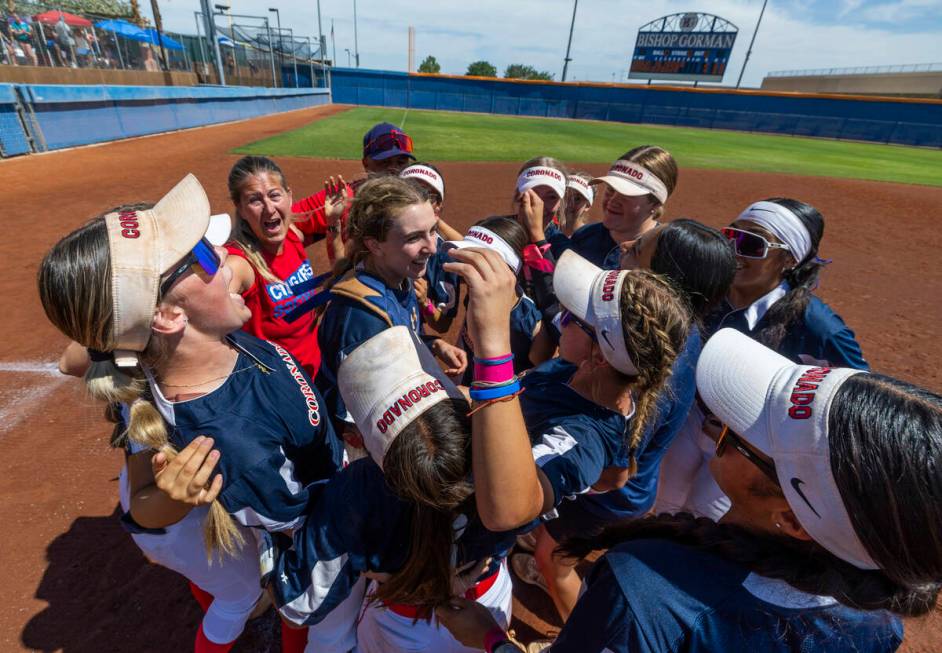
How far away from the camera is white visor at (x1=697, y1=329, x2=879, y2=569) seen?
0.96 m

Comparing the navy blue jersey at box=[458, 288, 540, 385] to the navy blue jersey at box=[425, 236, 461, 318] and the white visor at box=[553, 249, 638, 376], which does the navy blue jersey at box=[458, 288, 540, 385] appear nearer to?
the navy blue jersey at box=[425, 236, 461, 318]

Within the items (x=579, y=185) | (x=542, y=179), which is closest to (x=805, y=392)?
(x=542, y=179)

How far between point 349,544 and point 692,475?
2.33 metres

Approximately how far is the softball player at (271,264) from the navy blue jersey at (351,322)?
1.27 feet

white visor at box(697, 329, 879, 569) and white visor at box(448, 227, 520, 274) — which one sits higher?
white visor at box(697, 329, 879, 569)

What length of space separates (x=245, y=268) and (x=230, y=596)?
183cm

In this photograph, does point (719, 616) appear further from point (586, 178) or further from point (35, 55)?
point (35, 55)

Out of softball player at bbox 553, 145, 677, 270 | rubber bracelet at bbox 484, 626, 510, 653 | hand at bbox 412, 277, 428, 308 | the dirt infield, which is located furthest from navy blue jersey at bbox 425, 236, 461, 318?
rubber bracelet at bbox 484, 626, 510, 653

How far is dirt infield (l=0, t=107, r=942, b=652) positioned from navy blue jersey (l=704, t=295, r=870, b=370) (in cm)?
192

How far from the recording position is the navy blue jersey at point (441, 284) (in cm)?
352

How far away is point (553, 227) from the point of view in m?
4.31

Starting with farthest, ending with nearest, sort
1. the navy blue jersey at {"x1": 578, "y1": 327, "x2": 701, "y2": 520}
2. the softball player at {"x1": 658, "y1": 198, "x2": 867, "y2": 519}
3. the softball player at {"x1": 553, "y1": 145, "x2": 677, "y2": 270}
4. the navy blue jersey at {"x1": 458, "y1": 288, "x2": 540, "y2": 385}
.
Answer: the softball player at {"x1": 553, "y1": 145, "x2": 677, "y2": 270}, the navy blue jersey at {"x1": 458, "y1": 288, "x2": 540, "y2": 385}, the softball player at {"x1": 658, "y1": 198, "x2": 867, "y2": 519}, the navy blue jersey at {"x1": 578, "y1": 327, "x2": 701, "y2": 520}

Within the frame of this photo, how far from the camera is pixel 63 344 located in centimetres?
516

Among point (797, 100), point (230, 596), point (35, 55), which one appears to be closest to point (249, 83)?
point (35, 55)
